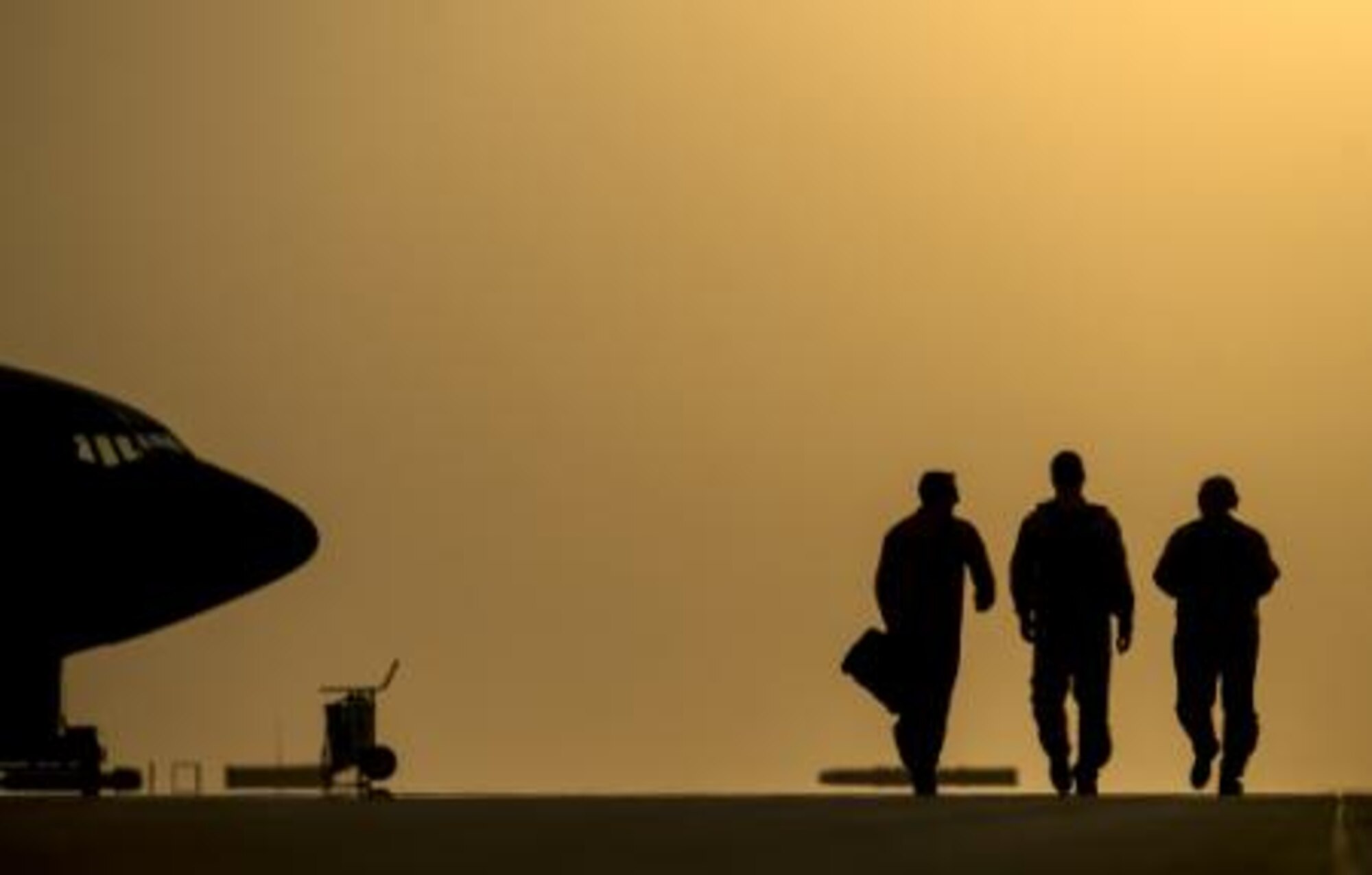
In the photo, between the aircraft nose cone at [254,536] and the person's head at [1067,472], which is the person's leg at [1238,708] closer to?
the person's head at [1067,472]

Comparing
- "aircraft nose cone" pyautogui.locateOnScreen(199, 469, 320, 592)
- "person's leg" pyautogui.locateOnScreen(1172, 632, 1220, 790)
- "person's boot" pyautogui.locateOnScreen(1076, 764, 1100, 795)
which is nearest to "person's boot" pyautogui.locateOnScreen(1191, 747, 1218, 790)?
"person's leg" pyautogui.locateOnScreen(1172, 632, 1220, 790)

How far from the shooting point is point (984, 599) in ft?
93.4

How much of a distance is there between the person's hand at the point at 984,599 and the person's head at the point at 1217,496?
2.30 metres

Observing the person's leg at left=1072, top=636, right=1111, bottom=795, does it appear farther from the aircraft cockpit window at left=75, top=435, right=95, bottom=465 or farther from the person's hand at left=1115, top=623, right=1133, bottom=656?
the aircraft cockpit window at left=75, top=435, right=95, bottom=465

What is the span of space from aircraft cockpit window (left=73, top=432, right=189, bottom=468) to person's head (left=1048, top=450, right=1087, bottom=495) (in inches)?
A: 264

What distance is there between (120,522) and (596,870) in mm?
14748

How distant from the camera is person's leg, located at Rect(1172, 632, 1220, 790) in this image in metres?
30.6

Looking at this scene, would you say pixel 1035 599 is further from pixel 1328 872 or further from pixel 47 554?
pixel 1328 872

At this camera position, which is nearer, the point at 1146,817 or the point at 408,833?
the point at 408,833

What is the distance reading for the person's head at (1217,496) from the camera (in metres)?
30.0

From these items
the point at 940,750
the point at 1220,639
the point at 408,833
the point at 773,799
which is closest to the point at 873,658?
the point at 940,750

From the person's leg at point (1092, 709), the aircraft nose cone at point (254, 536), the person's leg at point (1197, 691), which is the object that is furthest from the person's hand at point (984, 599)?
the aircraft nose cone at point (254, 536)

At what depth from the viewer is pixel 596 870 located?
14578 millimetres

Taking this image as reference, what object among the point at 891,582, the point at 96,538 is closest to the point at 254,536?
the point at 96,538
